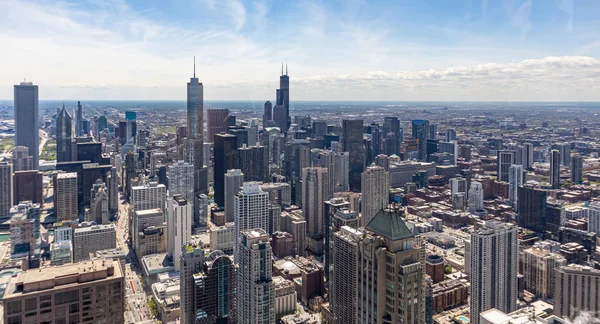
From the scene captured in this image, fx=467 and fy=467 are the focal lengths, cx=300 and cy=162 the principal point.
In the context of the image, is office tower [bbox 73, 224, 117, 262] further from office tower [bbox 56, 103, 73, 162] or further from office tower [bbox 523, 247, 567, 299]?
office tower [bbox 56, 103, 73, 162]

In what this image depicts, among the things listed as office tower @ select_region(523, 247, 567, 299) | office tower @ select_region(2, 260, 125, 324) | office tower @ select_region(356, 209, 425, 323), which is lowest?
office tower @ select_region(523, 247, 567, 299)

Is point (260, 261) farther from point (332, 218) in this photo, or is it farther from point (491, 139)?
point (491, 139)

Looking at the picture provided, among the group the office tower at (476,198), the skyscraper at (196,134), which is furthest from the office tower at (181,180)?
the office tower at (476,198)

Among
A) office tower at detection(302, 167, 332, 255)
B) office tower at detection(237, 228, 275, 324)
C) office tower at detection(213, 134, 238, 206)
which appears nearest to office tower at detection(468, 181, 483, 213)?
office tower at detection(302, 167, 332, 255)

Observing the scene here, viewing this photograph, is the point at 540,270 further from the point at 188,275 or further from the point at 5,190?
the point at 5,190

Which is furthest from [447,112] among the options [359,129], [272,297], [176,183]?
[272,297]

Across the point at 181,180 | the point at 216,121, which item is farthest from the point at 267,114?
the point at 181,180

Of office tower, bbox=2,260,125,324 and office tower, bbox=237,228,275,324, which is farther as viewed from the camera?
office tower, bbox=237,228,275,324

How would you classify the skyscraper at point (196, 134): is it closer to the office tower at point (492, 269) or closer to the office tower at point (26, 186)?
the office tower at point (26, 186)
